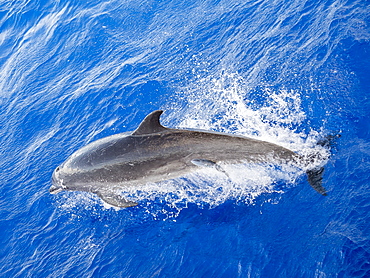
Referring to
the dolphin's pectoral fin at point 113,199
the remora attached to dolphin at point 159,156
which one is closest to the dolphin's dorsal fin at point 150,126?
the remora attached to dolphin at point 159,156

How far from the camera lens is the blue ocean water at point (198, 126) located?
670cm

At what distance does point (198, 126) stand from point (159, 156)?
255cm

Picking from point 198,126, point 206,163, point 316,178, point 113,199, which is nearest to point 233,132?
point 198,126

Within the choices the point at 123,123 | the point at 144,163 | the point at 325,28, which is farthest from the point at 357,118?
the point at 123,123

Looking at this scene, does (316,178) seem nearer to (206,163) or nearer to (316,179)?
(316,179)

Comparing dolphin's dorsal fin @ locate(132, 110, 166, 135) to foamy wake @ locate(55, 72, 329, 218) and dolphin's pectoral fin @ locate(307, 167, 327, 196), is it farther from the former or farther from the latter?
dolphin's pectoral fin @ locate(307, 167, 327, 196)

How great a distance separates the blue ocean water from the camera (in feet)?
22.0

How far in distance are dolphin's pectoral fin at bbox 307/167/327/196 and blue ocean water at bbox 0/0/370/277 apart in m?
0.26

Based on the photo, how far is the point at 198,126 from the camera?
917 centimetres

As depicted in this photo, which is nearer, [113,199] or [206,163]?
[206,163]

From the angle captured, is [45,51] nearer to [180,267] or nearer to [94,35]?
[94,35]

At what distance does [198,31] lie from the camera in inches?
482

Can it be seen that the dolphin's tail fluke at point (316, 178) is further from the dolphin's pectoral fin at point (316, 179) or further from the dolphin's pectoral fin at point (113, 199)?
the dolphin's pectoral fin at point (113, 199)

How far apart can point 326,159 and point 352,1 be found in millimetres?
A: 6631
